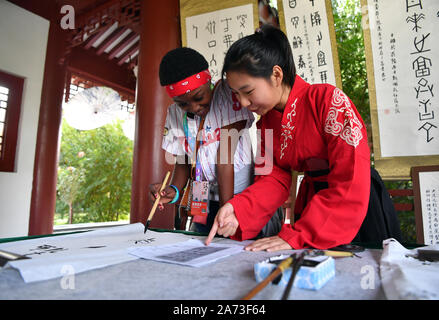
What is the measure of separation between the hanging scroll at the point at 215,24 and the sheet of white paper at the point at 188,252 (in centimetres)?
217

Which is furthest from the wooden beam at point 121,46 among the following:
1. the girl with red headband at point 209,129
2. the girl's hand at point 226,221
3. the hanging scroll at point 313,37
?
the girl's hand at point 226,221

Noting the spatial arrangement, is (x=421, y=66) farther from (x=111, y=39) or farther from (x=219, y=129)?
(x=111, y=39)

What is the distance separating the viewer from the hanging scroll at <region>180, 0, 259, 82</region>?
115 inches

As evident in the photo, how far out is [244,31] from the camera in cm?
293

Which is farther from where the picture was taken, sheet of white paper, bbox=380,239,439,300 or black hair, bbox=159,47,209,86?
black hair, bbox=159,47,209,86

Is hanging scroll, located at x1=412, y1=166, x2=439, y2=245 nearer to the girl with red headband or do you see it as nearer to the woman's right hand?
the girl with red headband

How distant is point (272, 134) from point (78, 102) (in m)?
5.60

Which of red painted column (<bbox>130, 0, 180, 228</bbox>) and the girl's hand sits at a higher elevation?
red painted column (<bbox>130, 0, 180, 228</bbox>)

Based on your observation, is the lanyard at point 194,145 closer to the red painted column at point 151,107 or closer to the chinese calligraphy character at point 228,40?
the red painted column at point 151,107

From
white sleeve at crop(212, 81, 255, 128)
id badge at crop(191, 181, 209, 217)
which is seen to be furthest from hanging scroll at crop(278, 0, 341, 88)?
id badge at crop(191, 181, 209, 217)

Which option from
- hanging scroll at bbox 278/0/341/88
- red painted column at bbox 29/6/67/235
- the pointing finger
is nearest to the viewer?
the pointing finger

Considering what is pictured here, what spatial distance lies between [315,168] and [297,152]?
11 cm

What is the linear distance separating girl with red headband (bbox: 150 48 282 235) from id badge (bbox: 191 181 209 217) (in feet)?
0.04

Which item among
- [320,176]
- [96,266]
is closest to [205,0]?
[320,176]
